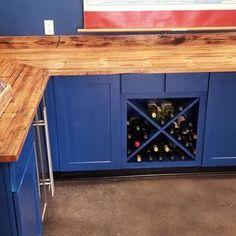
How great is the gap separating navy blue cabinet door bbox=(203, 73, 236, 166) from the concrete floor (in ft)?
0.57

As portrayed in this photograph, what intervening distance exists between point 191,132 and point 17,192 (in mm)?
1523

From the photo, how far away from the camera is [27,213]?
158 centimetres

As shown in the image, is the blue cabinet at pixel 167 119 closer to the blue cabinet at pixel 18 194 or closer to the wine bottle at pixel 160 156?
the wine bottle at pixel 160 156

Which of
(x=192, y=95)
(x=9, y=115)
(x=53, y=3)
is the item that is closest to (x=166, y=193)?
(x=192, y=95)

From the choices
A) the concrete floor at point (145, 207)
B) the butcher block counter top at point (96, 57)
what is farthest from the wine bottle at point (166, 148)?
the butcher block counter top at point (96, 57)

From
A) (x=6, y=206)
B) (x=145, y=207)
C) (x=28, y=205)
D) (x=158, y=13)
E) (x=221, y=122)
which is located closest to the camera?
(x=6, y=206)

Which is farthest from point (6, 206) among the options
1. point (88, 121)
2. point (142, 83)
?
point (142, 83)

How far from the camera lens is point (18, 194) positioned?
4.60 feet

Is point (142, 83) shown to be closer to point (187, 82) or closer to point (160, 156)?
point (187, 82)

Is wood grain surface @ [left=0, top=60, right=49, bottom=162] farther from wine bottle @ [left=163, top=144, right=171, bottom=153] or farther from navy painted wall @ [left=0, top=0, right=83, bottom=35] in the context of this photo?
wine bottle @ [left=163, top=144, right=171, bottom=153]

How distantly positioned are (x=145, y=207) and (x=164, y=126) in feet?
1.84

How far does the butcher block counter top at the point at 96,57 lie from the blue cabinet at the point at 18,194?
0.19 meters

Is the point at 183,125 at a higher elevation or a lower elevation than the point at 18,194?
lower

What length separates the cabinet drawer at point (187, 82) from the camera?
2344mm
